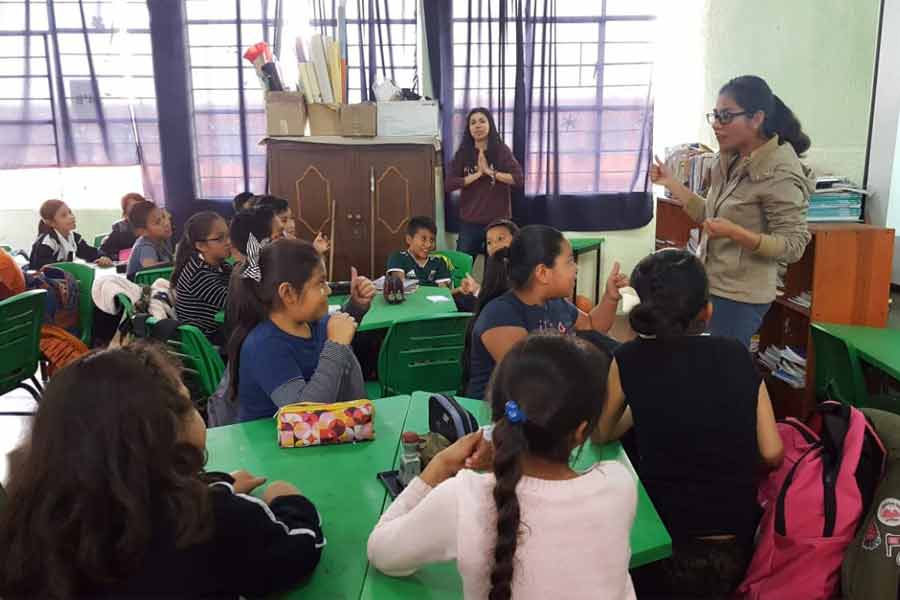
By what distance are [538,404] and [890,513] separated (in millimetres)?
958

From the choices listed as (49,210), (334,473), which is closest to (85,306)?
(49,210)

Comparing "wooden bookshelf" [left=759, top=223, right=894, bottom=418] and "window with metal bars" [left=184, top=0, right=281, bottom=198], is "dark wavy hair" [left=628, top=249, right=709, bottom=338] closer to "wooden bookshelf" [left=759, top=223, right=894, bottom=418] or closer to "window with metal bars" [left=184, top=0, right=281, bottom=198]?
"wooden bookshelf" [left=759, top=223, right=894, bottom=418]

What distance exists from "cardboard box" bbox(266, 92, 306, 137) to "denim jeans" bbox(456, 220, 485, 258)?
1329 millimetres

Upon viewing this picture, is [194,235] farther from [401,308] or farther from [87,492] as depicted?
[87,492]

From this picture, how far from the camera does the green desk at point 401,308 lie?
3059 mm

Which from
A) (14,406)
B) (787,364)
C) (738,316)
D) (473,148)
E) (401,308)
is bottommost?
(14,406)

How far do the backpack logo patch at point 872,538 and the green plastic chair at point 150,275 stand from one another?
3392 millimetres

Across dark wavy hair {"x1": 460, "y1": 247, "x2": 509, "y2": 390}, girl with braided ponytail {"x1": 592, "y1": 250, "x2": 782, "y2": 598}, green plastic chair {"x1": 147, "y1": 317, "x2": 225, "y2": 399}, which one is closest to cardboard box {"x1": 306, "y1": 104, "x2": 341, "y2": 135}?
green plastic chair {"x1": 147, "y1": 317, "x2": 225, "y2": 399}

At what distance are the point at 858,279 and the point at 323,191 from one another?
3378 mm

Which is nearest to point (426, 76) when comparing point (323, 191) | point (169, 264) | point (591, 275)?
point (323, 191)

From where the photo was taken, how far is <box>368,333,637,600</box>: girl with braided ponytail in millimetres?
1062

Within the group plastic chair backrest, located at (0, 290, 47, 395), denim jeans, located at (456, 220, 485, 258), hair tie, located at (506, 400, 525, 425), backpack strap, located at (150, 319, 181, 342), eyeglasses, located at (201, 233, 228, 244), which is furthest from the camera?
Answer: denim jeans, located at (456, 220, 485, 258)

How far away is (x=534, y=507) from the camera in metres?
1.07

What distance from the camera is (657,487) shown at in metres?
1.70
